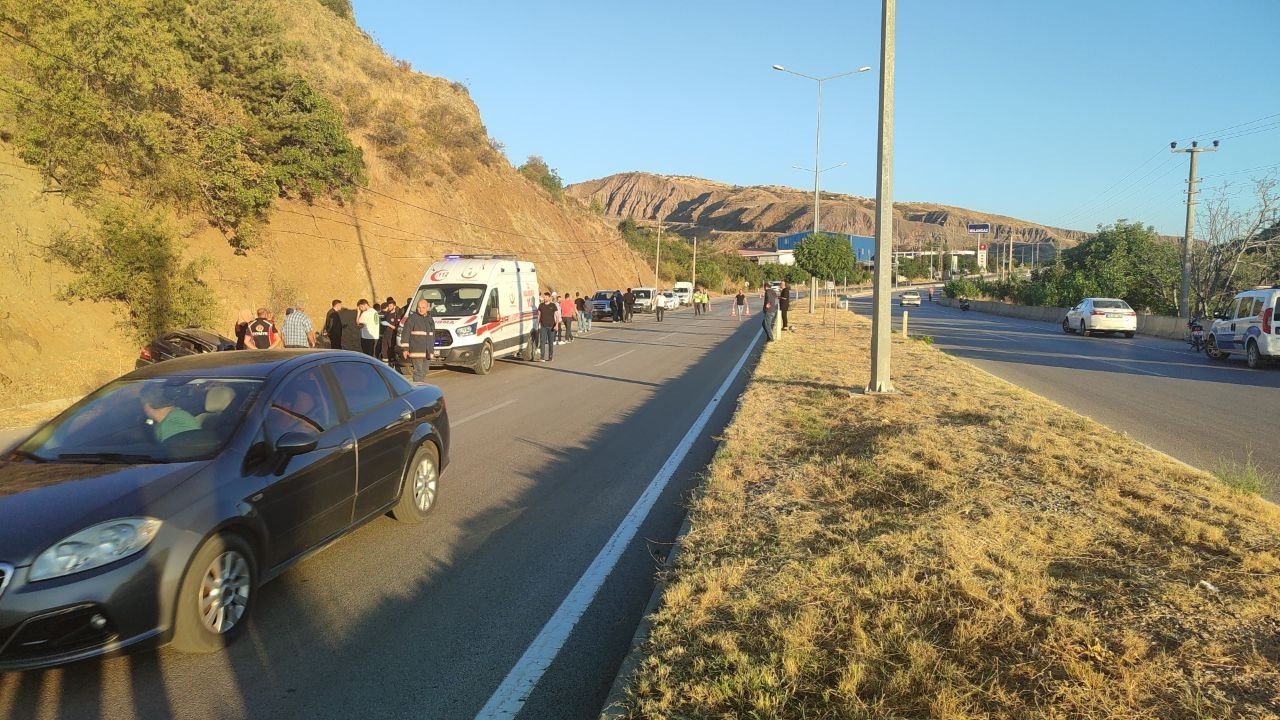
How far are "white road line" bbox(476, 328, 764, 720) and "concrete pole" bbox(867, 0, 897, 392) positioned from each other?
5086 mm

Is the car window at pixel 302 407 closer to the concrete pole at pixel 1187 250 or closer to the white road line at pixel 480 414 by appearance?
the white road line at pixel 480 414

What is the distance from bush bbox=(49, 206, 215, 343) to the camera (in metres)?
16.5

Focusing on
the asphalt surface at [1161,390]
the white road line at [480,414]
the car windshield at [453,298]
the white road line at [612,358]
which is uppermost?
the car windshield at [453,298]

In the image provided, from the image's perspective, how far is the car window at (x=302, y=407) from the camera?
476cm

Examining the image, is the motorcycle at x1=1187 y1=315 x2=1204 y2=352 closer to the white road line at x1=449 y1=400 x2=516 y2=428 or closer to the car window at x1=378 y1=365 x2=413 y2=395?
the white road line at x1=449 y1=400 x2=516 y2=428

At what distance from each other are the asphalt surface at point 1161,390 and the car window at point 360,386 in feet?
24.6

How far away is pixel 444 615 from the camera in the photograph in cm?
450

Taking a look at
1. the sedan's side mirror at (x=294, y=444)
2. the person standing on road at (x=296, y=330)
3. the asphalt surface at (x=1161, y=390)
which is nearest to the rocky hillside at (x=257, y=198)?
the person standing on road at (x=296, y=330)

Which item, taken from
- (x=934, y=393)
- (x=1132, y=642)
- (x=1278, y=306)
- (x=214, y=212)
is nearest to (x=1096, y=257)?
(x=1278, y=306)

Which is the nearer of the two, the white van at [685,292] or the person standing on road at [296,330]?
the person standing on road at [296,330]

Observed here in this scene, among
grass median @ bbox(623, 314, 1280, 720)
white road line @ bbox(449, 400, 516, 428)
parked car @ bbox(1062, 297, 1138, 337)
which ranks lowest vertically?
white road line @ bbox(449, 400, 516, 428)

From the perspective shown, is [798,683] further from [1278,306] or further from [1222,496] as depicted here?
[1278,306]

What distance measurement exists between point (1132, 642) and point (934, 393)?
27.4 feet

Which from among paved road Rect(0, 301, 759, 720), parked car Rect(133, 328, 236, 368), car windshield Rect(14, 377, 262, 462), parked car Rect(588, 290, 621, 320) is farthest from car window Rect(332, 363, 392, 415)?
parked car Rect(588, 290, 621, 320)
